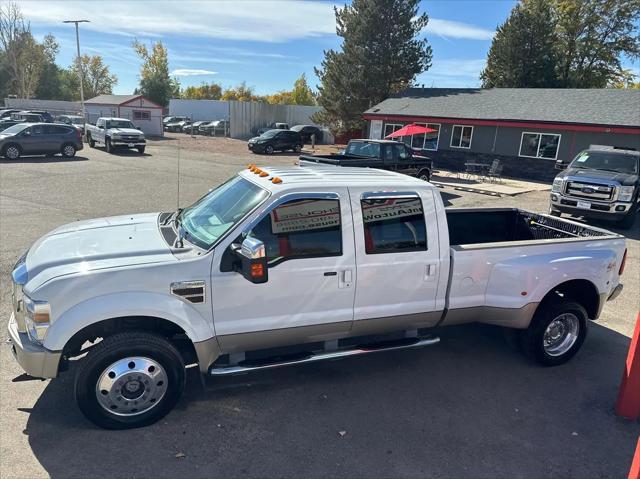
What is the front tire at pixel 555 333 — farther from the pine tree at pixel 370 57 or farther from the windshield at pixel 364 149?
the pine tree at pixel 370 57

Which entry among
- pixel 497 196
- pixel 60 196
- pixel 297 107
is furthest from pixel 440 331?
pixel 297 107

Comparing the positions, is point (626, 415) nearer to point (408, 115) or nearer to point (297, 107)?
point (408, 115)

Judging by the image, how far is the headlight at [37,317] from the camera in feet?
10.5

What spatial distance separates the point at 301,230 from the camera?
3.84m

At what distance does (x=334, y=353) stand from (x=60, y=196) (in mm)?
11697

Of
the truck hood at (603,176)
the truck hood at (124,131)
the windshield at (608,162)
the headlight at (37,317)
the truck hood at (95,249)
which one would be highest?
the windshield at (608,162)

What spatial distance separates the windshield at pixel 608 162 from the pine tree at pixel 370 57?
22729mm

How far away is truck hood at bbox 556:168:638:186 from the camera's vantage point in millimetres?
11875

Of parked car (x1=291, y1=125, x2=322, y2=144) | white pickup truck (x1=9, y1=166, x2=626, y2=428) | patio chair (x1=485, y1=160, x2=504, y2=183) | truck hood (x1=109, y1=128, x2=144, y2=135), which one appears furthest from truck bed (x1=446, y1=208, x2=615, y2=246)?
parked car (x1=291, y1=125, x2=322, y2=144)

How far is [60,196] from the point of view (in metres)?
12.8

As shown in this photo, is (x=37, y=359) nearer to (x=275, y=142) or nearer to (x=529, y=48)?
(x=275, y=142)

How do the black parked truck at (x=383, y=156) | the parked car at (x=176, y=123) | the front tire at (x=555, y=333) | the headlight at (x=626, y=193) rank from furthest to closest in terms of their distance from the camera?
the parked car at (x=176, y=123) < the black parked truck at (x=383, y=156) < the headlight at (x=626, y=193) < the front tire at (x=555, y=333)

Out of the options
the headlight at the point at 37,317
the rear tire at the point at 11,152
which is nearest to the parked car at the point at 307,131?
the rear tire at the point at 11,152

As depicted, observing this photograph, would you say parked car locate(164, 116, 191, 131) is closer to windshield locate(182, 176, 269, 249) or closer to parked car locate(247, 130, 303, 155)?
parked car locate(247, 130, 303, 155)
